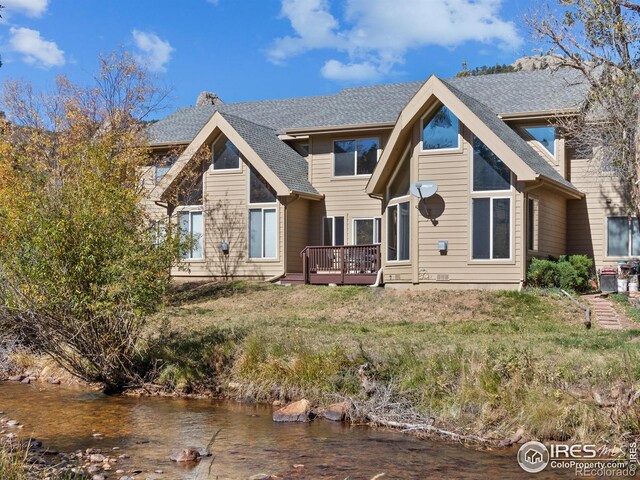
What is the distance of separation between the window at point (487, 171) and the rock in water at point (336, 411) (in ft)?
34.0

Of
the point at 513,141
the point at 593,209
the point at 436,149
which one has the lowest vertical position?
the point at 593,209

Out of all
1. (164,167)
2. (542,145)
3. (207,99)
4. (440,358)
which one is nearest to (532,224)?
(542,145)

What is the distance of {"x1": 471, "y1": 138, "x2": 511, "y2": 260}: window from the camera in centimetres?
1923

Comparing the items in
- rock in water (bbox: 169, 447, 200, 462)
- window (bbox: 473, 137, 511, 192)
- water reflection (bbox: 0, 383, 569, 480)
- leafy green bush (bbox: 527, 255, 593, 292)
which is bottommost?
water reflection (bbox: 0, 383, 569, 480)

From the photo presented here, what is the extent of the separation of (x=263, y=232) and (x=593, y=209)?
10549mm

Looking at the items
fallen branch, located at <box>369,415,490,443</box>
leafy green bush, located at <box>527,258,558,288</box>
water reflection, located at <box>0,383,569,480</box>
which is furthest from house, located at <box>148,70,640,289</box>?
fallen branch, located at <box>369,415,490,443</box>

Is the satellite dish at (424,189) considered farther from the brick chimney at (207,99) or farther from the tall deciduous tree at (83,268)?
the brick chimney at (207,99)

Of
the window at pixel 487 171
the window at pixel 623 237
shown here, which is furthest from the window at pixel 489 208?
the window at pixel 623 237

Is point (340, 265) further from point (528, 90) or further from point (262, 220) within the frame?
point (528, 90)

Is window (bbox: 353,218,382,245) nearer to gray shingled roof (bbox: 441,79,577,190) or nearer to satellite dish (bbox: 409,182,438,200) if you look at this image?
satellite dish (bbox: 409,182,438,200)

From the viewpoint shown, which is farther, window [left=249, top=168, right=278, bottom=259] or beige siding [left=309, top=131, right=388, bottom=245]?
beige siding [left=309, top=131, right=388, bottom=245]

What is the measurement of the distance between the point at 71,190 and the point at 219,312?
23.5 ft

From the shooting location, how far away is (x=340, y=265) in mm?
22656

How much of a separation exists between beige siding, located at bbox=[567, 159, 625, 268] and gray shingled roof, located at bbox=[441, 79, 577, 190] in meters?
0.88
